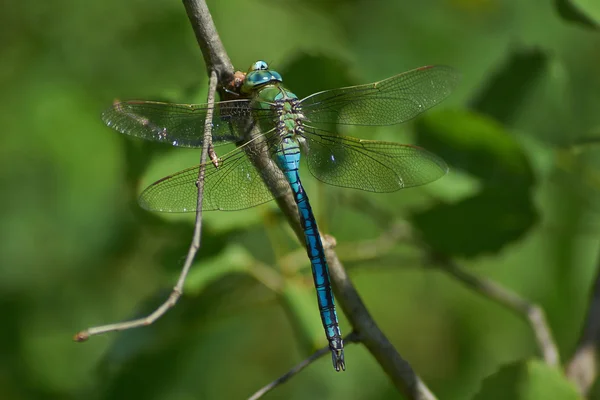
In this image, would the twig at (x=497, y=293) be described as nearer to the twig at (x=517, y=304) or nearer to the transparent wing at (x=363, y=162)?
the twig at (x=517, y=304)

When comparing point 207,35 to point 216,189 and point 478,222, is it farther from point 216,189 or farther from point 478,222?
point 478,222

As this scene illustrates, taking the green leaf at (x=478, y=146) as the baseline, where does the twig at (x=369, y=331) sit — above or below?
below

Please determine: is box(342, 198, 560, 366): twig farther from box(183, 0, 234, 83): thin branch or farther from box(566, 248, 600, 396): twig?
box(183, 0, 234, 83): thin branch

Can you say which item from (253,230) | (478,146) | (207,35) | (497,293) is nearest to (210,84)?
(207,35)

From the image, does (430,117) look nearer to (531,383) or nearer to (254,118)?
(254,118)

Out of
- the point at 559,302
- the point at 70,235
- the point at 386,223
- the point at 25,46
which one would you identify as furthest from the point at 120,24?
the point at 559,302

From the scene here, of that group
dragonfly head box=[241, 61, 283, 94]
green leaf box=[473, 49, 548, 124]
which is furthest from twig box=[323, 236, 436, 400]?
green leaf box=[473, 49, 548, 124]

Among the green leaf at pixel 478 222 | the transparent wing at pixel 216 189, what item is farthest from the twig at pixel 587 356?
the transparent wing at pixel 216 189
